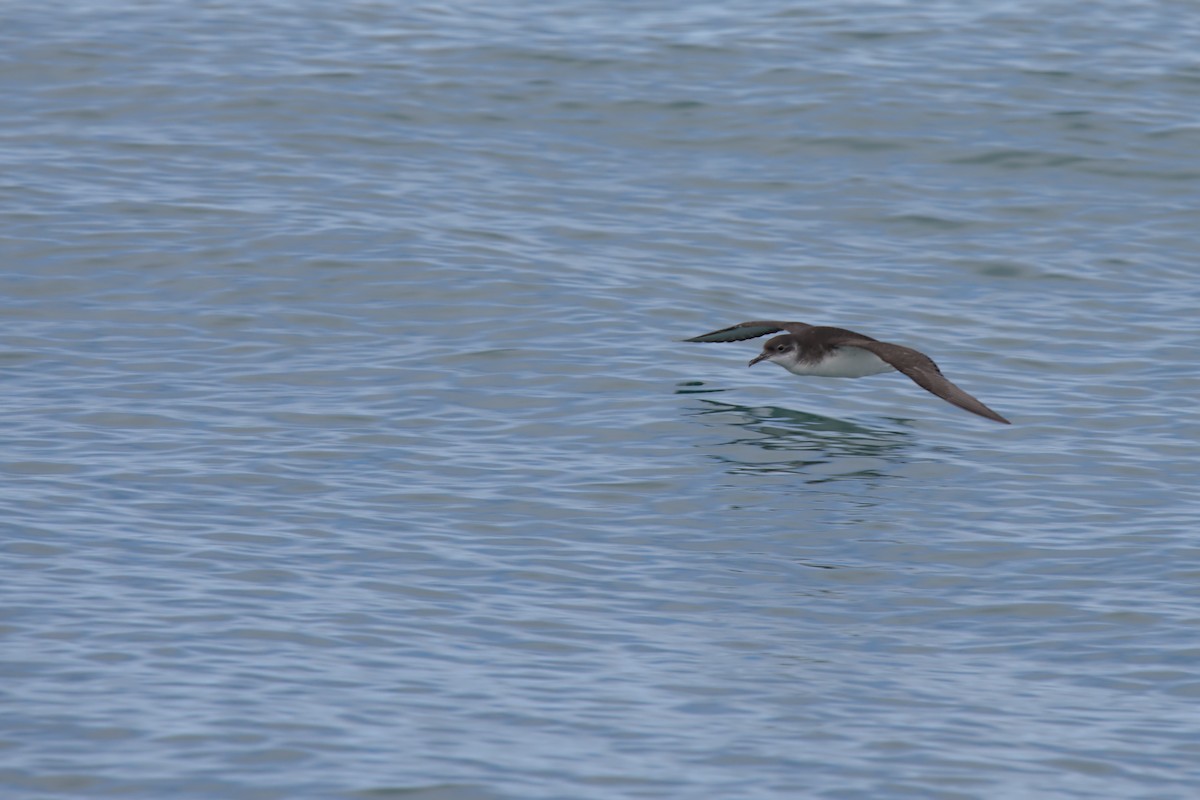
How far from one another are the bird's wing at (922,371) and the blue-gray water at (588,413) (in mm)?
754

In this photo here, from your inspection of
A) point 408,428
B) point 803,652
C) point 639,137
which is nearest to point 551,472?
point 408,428

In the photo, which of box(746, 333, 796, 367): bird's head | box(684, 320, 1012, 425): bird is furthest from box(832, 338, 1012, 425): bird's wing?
box(746, 333, 796, 367): bird's head

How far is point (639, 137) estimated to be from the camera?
27734 mm

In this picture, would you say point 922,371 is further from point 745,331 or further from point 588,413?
point 588,413

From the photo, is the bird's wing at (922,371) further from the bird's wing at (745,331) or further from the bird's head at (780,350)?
the bird's wing at (745,331)

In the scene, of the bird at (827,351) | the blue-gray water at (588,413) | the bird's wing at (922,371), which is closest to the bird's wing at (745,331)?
the bird at (827,351)

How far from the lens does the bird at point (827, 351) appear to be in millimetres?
16969

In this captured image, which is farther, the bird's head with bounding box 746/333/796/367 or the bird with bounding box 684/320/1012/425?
the bird's head with bounding box 746/333/796/367

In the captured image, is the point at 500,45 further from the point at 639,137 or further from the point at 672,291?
the point at 672,291

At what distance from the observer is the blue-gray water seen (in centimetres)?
1023

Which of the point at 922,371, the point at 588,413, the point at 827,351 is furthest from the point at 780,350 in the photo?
the point at 588,413

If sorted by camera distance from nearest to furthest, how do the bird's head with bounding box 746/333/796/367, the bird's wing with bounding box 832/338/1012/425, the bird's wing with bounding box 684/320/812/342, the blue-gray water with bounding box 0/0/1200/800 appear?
1. the blue-gray water with bounding box 0/0/1200/800
2. the bird's wing with bounding box 832/338/1012/425
3. the bird's head with bounding box 746/333/796/367
4. the bird's wing with bounding box 684/320/812/342

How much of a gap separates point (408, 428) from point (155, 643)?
569 cm

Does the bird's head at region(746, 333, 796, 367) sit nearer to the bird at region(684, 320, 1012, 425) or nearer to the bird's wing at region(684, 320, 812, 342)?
the bird at region(684, 320, 1012, 425)
